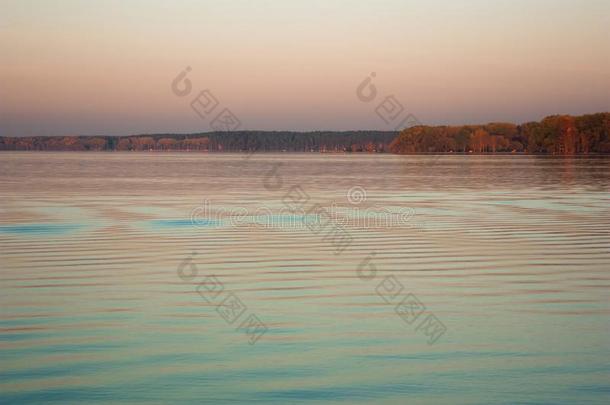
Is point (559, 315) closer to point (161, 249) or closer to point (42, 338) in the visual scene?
point (42, 338)

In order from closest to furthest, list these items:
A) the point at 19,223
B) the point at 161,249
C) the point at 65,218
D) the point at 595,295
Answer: the point at 595,295 → the point at 161,249 → the point at 19,223 → the point at 65,218

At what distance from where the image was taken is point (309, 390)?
6750mm

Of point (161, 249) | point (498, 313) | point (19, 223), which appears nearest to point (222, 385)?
point (498, 313)

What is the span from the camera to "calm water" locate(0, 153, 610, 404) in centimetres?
689

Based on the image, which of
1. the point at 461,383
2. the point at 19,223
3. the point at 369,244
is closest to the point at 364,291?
the point at 461,383

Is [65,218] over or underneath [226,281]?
over

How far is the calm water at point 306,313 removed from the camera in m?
6.89

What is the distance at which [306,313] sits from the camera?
963 centimetres

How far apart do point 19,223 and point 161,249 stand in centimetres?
653

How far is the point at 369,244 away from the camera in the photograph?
54.8 feet

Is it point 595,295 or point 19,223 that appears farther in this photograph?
point 19,223

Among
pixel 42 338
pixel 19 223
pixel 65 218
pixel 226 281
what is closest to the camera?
pixel 42 338

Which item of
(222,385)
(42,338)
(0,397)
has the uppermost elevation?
(42,338)

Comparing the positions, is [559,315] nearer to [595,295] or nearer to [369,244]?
[595,295]
